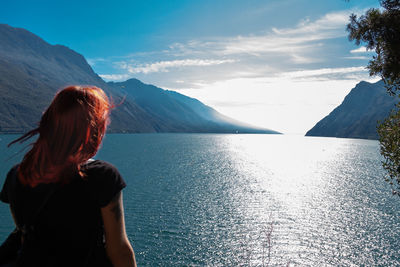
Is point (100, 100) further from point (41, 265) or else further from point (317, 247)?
point (317, 247)

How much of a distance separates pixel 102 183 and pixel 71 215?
0.44 meters

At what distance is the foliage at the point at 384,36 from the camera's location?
35.8 ft

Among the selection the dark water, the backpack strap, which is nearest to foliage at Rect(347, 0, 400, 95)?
the dark water

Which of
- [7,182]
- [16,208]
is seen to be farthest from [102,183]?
[7,182]

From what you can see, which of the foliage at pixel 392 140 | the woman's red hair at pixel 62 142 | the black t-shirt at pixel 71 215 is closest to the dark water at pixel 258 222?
the foliage at pixel 392 140

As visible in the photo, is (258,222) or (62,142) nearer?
(62,142)

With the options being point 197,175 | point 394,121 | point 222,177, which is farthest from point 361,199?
point 394,121

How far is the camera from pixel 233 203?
145 ft

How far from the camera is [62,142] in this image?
2.23 metres

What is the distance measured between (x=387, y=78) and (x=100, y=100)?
14365mm

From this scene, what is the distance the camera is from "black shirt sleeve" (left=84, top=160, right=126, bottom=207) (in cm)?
221

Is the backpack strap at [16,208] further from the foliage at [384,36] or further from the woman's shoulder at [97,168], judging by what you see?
the foliage at [384,36]

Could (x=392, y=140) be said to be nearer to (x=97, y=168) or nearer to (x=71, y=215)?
(x=97, y=168)

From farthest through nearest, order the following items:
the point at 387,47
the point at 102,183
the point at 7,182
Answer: the point at 387,47
the point at 7,182
the point at 102,183
